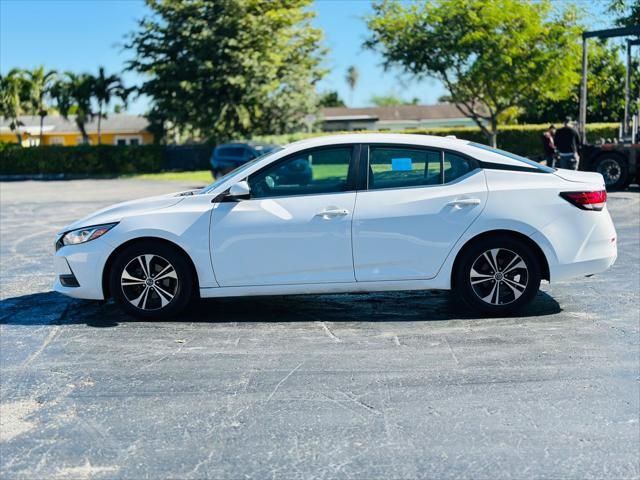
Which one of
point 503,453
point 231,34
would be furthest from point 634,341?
point 231,34

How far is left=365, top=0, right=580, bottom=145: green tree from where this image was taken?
35375 mm

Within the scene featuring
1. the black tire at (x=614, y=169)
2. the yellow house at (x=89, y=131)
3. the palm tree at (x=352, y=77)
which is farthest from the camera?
the palm tree at (x=352, y=77)

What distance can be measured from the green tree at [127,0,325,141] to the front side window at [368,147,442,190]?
35.3 m

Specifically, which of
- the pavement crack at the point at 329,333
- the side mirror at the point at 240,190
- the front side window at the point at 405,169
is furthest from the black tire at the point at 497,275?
the side mirror at the point at 240,190

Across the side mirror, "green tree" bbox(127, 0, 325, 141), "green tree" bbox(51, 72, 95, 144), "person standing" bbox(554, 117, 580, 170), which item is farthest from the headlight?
"green tree" bbox(51, 72, 95, 144)

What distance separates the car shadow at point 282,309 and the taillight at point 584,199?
38.3 inches

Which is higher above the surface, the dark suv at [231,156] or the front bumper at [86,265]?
the dark suv at [231,156]

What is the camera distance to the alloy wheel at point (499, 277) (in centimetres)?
688

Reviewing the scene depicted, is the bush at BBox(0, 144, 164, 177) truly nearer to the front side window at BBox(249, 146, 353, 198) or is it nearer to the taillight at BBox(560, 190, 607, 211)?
the front side window at BBox(249, 146, 353, 198)

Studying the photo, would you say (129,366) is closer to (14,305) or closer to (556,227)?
(14,305)

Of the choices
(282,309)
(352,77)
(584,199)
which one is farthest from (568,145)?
(352,77)

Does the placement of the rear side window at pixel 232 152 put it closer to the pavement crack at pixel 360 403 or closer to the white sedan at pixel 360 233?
the white sedan at pixel 360 233

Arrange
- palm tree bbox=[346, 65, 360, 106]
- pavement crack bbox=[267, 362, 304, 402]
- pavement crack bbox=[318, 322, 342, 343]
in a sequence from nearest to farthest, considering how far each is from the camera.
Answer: pavement crack bbox=[267, 362, 304, 402] < pavement crack bbox=[318, 322, 342, 343] < palm tree bbox=[346, 65, 360, 106]

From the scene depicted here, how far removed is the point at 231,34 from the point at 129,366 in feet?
126
